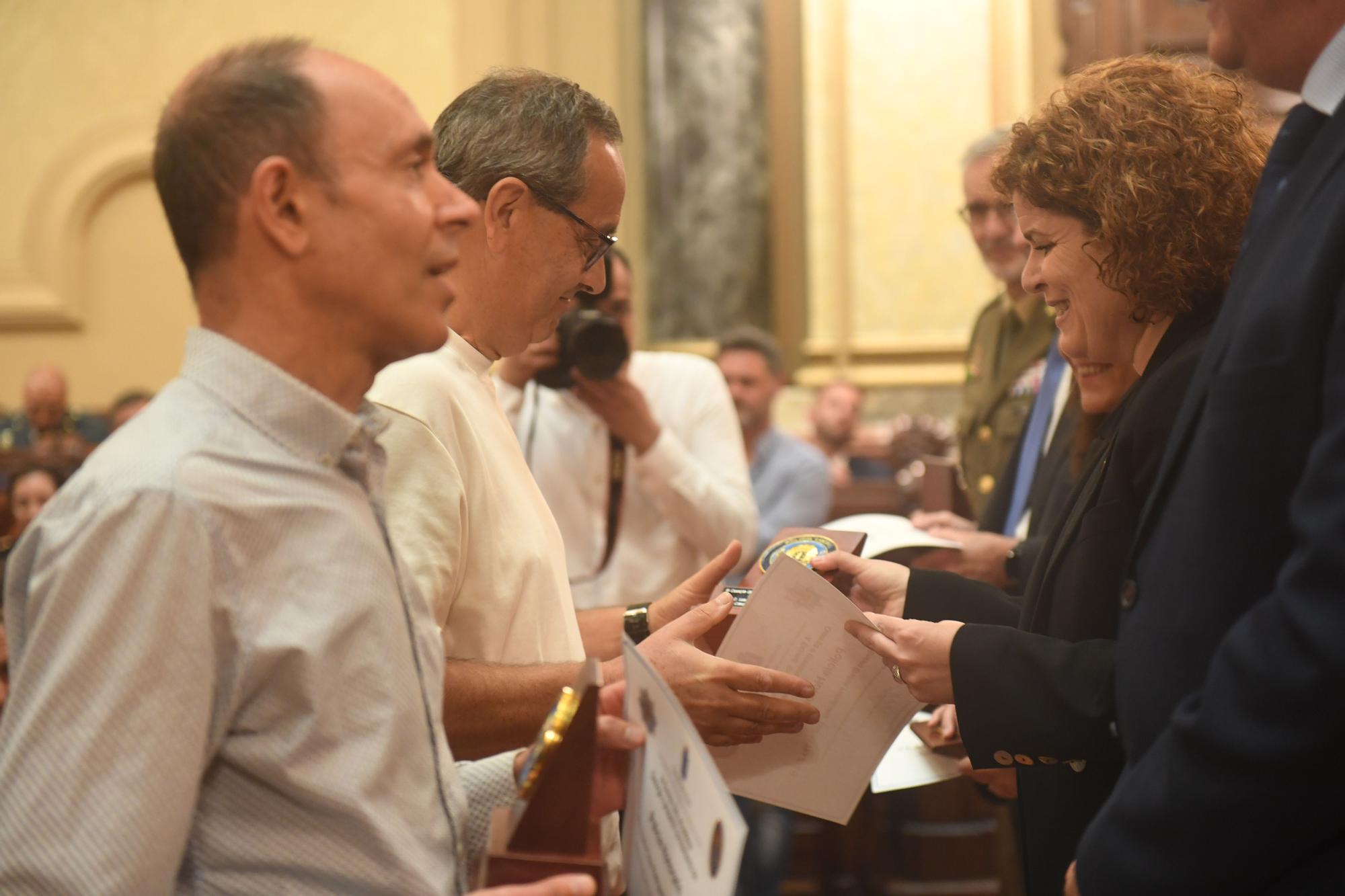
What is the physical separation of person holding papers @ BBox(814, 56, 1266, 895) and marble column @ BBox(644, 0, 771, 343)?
5266 mm

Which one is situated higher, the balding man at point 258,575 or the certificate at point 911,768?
the balding man at point 258,575

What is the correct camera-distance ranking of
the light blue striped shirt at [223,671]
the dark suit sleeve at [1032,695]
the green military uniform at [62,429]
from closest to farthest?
the light blue striped shirt at [223,671]
the dark suit sleeve at [1032,695]
the green military uniform at [62,429]

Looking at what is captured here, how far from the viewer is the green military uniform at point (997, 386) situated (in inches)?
117

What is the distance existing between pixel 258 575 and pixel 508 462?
628 mm

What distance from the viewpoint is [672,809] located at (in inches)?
41.6

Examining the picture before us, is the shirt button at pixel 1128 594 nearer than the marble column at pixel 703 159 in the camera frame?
Yes

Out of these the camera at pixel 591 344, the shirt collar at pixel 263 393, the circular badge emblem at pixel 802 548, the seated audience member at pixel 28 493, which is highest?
the shirt collar at pixel 263 393

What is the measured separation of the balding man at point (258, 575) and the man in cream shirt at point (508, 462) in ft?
0.92

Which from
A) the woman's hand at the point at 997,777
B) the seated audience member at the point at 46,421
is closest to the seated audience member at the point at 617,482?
the woman's hand at the point at 997,777

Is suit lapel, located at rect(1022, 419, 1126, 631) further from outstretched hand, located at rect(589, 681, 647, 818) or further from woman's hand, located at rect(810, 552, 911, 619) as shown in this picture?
outstretched hand, located at rect(589, 681, 647, 818)

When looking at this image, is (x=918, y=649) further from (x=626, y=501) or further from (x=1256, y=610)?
(x=626, y=501)

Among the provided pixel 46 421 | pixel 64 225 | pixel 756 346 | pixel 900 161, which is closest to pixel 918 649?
pixel 756 346

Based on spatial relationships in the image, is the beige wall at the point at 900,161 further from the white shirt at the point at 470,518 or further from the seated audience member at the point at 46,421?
→ the white shirt at the point at 470,518

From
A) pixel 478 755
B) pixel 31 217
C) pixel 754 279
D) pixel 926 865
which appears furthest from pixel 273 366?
pixel 31 217
